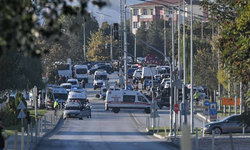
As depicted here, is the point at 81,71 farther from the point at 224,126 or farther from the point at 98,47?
the point at 224,126

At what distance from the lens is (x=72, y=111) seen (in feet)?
175

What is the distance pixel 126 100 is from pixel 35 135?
84.7 ft

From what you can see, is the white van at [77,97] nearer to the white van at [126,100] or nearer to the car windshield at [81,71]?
the white van at [126,100]

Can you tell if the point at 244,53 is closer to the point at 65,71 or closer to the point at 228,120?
the point at 228,120

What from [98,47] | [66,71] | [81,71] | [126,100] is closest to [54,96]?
[126,100]

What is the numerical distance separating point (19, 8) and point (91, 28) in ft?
479

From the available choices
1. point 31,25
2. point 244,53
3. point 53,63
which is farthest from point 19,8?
point 53,63

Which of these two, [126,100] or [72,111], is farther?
[126,100]

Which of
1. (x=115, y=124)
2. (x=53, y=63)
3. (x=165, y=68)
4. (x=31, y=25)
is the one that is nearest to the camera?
(x=31, y=25)

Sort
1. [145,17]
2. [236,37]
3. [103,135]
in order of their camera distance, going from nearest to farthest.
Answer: [236,37]
[103,135]
[145,17]

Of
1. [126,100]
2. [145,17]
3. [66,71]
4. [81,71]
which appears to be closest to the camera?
[126,100]

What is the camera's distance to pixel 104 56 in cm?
14025

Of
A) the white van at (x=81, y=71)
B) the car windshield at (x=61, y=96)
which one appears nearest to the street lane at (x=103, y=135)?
the car windshield at (x=61, y=96)

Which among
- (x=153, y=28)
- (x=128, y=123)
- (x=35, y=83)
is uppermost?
(x=153, y=28)
